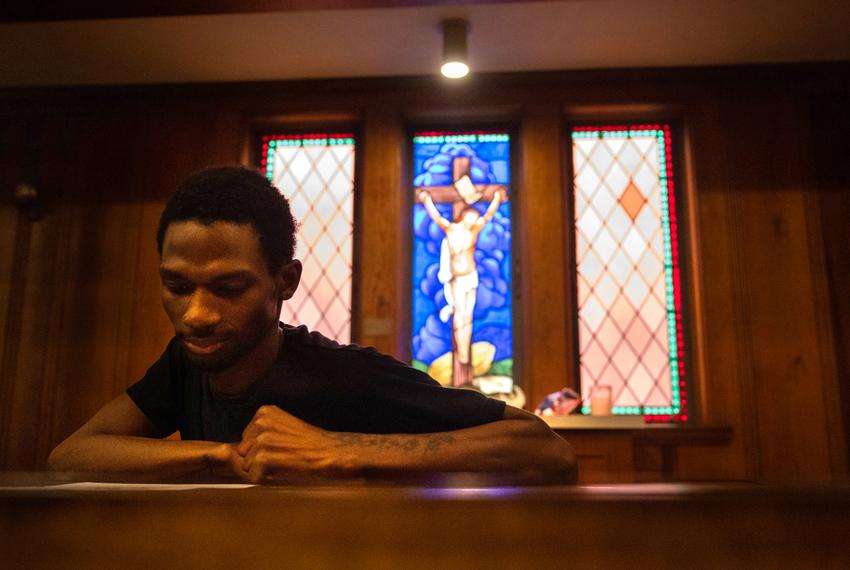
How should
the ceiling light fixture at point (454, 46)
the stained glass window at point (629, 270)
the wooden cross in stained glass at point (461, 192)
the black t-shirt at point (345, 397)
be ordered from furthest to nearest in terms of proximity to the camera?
1. the wooden cross in stained glass at point (461, 192)
2. the stained glass window at point (629, 270)
3. the ceiling light fixture at point (454, 46)
4. the black t-shirt at point (345, 397)

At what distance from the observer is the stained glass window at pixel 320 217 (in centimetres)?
380

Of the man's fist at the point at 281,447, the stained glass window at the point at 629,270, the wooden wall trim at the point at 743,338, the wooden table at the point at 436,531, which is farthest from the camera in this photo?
the stained glass window at the point at 629,270

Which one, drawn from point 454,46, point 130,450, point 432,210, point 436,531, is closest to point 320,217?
point 432,210

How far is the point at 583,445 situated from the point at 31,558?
9.35ft

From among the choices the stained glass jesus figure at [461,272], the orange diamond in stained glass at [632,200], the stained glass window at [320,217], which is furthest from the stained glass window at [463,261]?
the orange diamond in stained glass at [632,200]

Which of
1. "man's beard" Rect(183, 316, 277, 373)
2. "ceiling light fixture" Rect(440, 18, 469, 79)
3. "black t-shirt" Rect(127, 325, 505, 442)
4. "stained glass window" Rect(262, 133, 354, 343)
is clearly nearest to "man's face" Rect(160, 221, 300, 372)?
"man's beard" Rect(183, 316, 277, 373)

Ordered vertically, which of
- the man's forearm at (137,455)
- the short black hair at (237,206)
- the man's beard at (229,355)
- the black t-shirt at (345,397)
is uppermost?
the short black hair at (237,206)

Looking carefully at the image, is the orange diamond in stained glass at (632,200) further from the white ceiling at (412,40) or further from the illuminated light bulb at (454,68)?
the illuminated light bulb at (454,68)

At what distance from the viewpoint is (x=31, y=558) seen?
331 millimetres

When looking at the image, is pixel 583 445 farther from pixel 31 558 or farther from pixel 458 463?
pixel 31 558

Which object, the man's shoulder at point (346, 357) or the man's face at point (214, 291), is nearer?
the man's face at point (214, 291)

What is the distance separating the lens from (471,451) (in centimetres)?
117

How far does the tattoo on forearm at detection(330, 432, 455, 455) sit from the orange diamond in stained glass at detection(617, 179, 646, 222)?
112 inches

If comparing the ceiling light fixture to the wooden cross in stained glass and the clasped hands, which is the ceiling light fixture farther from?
the clasped hands
